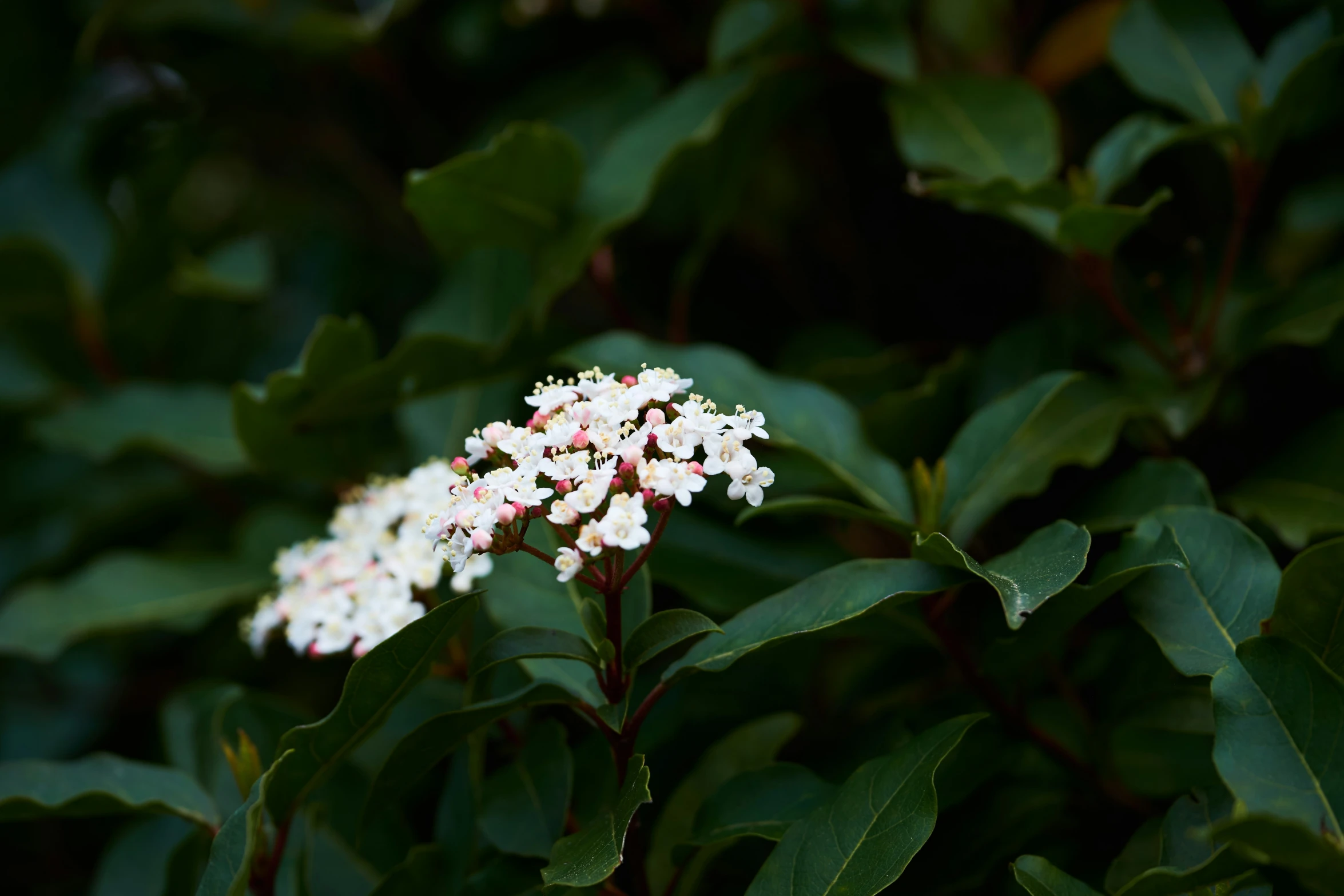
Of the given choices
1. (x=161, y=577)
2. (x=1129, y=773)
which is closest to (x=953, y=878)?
(x=1129, y=773)

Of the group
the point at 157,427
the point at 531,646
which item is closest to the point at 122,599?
the point at 157,427

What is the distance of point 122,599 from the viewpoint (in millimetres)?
1376

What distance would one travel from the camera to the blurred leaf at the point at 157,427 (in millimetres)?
1515

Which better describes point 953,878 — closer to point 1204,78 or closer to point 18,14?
point 1204,78

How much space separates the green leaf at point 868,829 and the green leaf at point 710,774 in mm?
196

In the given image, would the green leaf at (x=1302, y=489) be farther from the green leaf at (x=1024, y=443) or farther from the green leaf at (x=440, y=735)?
the green leaf at (x=440, y=735)

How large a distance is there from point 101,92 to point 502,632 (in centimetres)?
180

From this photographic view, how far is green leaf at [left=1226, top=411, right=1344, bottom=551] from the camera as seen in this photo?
1021 mm

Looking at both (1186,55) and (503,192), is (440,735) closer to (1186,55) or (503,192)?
(503,192)

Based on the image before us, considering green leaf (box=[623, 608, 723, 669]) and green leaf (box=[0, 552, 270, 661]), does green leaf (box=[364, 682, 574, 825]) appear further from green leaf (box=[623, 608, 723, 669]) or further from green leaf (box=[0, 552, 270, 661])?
green leaf (box=[0, 552, 270, 661])

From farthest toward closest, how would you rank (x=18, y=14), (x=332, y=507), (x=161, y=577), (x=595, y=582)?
1. (x=18, y=14)
2. (x=332, y=507)
3. (x=161, y=577)
4. (x=595, y=582)

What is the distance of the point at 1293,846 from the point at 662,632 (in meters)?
0.44

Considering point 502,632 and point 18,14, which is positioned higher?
point 18,14

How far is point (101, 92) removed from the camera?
2.00 m
